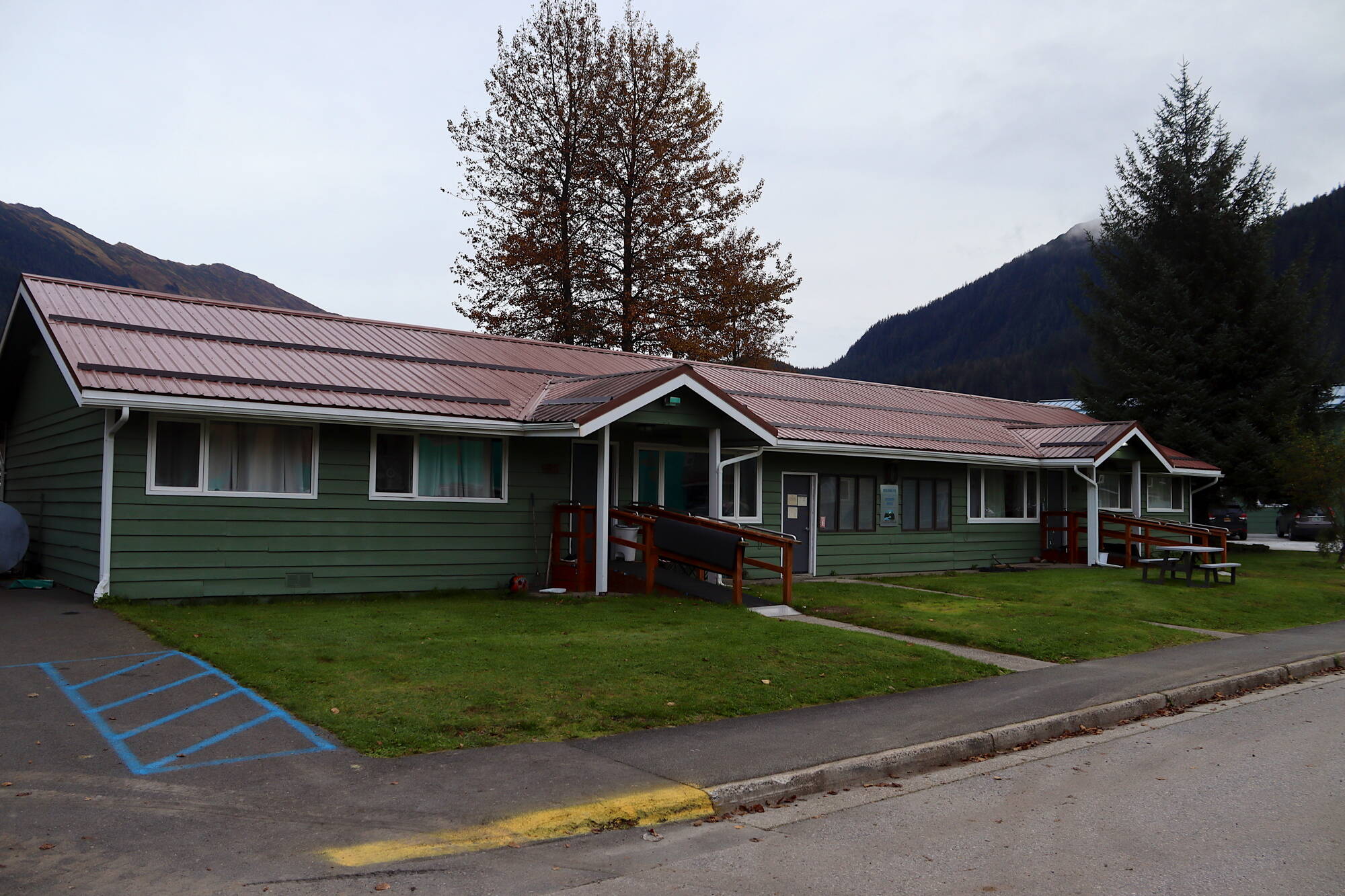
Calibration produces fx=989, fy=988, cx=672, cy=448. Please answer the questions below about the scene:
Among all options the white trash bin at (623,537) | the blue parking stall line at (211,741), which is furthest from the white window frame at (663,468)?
the blue parking stall line at (211,741)

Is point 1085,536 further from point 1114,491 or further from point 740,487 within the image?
point 740,487

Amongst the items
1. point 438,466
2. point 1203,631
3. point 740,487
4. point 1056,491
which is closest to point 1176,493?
point 1056,491

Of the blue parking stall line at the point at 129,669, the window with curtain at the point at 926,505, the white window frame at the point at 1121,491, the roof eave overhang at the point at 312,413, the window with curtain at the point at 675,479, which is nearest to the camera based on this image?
the blue parking stall line at the point at 129,669

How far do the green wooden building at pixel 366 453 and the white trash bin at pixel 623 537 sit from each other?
61cm

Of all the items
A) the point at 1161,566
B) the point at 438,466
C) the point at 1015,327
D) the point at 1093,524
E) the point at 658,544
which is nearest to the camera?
the point at 438,466

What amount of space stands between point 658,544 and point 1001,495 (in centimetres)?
1151

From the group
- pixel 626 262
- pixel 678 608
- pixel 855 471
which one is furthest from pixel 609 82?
pixel 678 608

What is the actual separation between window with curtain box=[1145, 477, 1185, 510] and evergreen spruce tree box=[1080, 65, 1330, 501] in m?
3.01

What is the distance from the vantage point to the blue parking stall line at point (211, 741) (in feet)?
21.1

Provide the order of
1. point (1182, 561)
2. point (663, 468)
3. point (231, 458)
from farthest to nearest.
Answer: point (1182, 561) → point (663, 468) → point (231, 458)

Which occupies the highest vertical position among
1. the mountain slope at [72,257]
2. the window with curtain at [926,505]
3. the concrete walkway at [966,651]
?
the mountain slope at [72,257]

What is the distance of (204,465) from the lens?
13508 mm

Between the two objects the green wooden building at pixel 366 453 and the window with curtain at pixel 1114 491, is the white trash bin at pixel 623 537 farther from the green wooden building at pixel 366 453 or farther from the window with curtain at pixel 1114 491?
the window with curtain at pixel 1114 491

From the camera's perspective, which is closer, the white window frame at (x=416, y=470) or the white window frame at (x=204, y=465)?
the white window frame at (x=204, y=465)
